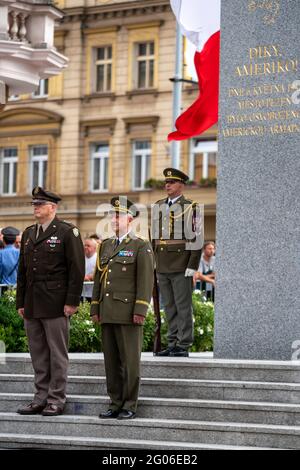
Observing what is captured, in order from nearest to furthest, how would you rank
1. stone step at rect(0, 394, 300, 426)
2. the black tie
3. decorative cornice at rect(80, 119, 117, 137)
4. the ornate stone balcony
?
stone step at rect(0, 394, 300, 426)
the black tie
the ornate stone balcony
decorative cornice at rect(80, 119, 117, 137)

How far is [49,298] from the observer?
10508 millimetres

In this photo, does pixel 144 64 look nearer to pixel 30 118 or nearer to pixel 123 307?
pixel 30 118

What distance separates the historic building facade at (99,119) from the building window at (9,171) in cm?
5

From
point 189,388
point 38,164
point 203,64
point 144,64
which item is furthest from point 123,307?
point 38,164

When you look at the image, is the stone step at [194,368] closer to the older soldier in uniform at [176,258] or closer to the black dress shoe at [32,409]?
the older soldier in uniform at [176,258]

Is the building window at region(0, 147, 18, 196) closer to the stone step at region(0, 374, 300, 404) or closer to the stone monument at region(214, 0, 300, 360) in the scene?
the stone monument at region(214, 0, 300, 360)

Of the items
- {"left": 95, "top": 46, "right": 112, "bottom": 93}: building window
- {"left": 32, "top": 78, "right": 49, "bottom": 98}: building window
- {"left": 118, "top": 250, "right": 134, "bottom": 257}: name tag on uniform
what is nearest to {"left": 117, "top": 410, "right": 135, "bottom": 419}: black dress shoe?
{"left": 118, "top": 250, "right": 134, "bottom": 257}: name tag on uniform

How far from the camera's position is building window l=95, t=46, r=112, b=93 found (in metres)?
40.6

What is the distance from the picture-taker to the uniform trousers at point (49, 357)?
10438 mm

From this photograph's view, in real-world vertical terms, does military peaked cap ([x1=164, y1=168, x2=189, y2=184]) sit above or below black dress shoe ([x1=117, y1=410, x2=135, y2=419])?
above

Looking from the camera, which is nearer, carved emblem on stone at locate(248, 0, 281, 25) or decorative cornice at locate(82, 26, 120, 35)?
carved emblem on stone at locate(248, 0, 281, 25)

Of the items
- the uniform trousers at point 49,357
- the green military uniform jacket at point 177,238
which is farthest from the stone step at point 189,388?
the green military uniform jacket at point 177,238

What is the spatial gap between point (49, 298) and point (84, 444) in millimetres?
1337
